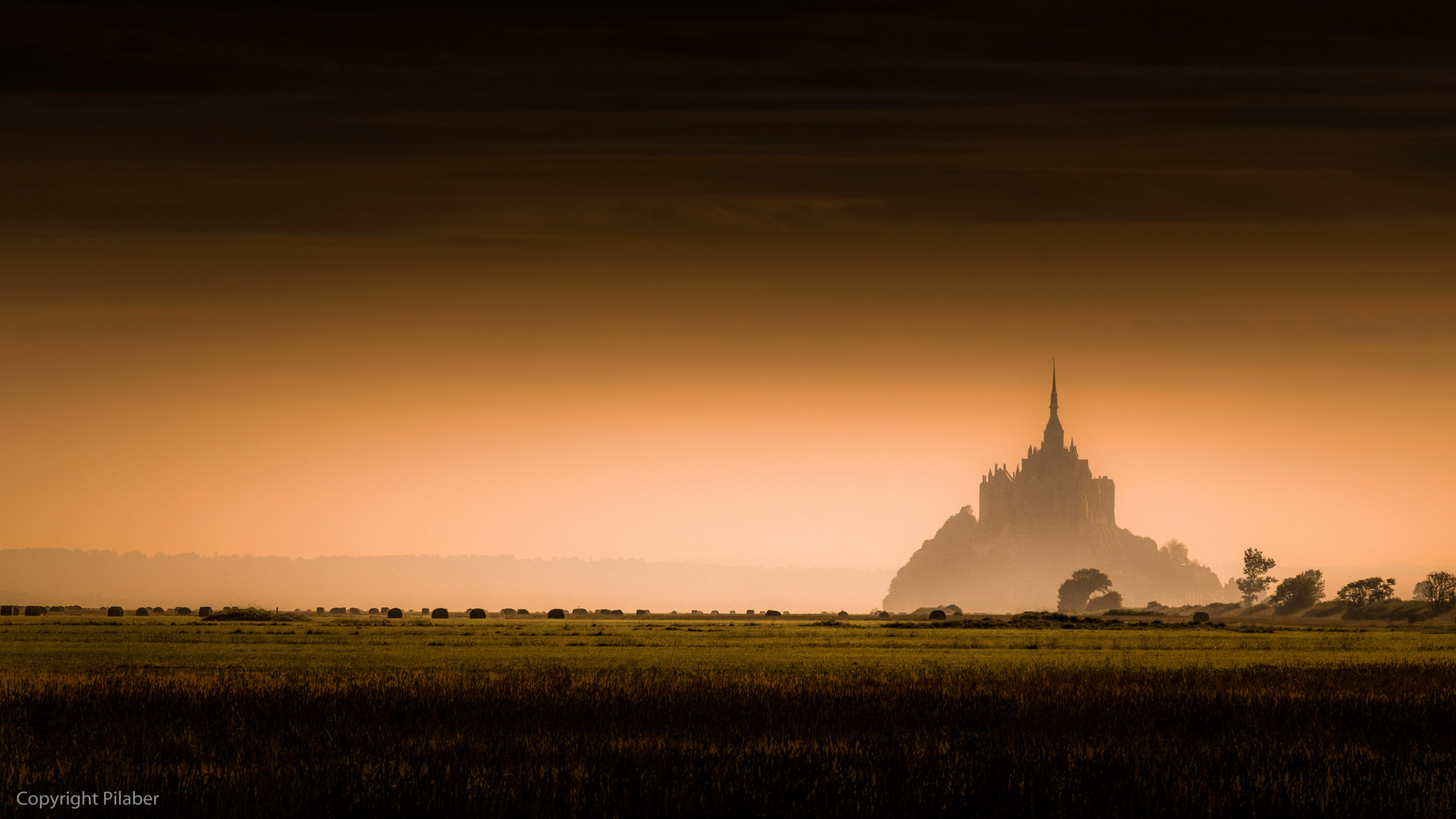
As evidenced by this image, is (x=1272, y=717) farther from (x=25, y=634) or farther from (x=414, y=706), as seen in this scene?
(x=25, y=634)

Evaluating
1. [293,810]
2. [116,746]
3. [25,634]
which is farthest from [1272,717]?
[25,634]

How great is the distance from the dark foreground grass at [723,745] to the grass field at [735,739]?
0.07m

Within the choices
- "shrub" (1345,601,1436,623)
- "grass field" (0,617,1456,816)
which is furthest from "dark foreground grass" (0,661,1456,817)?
"shrub" (1345,601,1436,623)

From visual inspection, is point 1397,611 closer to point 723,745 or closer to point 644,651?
point 644,651

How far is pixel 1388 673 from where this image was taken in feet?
116

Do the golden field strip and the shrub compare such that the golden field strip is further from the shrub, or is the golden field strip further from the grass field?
the shrub

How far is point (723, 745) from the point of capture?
17.5 meters

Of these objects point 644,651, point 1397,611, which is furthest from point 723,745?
point 1397,611

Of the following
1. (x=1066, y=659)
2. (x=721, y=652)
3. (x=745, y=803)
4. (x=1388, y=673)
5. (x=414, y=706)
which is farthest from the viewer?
(x=721, y=652)

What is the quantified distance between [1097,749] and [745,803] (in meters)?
7.54

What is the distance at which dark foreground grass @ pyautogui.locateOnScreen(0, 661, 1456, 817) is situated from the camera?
12875mm

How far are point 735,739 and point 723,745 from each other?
0.69 m

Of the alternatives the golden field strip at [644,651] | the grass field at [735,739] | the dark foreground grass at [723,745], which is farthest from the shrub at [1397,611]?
the dark foreground grass at [723,745]

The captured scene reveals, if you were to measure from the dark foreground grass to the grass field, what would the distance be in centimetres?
7
